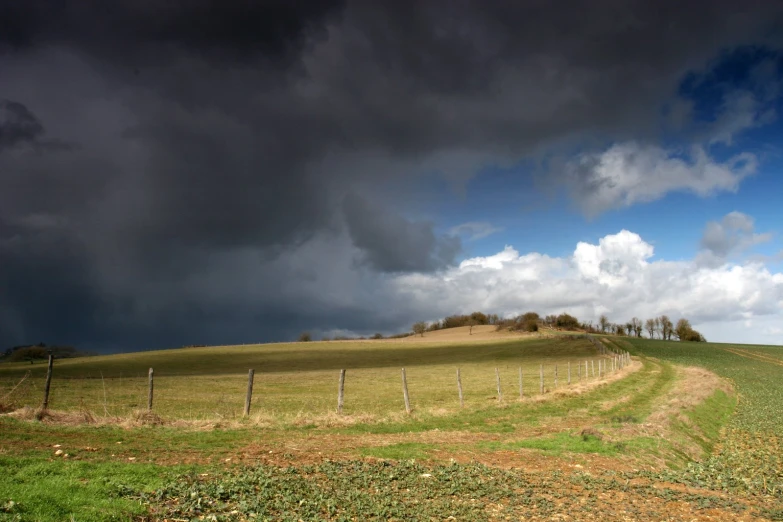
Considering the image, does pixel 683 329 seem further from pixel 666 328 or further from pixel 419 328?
pixel 419 328

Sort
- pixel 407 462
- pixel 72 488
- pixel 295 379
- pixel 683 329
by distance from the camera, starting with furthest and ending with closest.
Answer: pixel 683 329 < pixel 295 379 < pixel 407 462 < pixel 72 488

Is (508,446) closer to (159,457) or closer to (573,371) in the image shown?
(159,457)

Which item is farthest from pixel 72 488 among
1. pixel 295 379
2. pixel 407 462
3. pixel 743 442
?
pixel 295 379

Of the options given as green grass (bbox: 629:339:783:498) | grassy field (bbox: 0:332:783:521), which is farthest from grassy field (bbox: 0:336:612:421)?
green grass (bbox: 629:339:783:498)

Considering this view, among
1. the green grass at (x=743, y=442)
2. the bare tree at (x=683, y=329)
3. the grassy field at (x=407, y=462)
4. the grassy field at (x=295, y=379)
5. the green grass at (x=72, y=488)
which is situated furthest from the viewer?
the bare tree at (x=683, y=329)

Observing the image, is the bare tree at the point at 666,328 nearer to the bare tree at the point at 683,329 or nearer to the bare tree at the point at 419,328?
the bare tree at the point at 683,329

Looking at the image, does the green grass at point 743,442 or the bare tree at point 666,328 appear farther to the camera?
the bare tree at point 666,328

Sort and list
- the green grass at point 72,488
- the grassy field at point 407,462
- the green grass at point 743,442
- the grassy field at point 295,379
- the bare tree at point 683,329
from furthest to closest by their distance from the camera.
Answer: the bare tree at point 683,329, the grassy field at point 295,379, the green grass at point 743,442, the grassy field at point 407,462, the green grass at point 72,488

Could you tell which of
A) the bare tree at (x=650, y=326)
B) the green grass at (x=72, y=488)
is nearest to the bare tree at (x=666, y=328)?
the bare tree at (x=650, y=326)

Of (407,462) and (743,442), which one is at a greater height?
(407,462)

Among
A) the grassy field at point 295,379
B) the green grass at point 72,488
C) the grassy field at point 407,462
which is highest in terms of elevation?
the green grass at point 72,488

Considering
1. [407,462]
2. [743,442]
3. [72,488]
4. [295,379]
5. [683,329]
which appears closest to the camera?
[72,488]

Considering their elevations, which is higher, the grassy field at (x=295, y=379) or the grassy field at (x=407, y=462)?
the grassy field at (x=407, y=462)

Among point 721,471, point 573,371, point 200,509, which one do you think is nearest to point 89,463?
point 200,509
